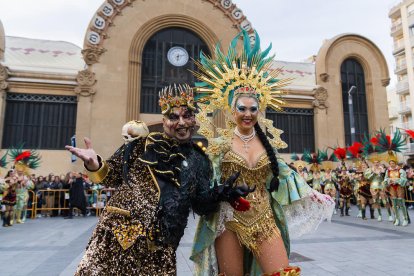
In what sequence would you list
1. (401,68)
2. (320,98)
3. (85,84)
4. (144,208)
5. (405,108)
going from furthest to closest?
(401,68) < (405,108) < (320,98) < (85,84) < (144,208)

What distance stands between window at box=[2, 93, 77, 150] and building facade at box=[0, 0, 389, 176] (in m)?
0.05

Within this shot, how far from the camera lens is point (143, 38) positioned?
19.9m

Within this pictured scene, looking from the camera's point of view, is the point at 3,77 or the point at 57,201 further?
the point at 3,77

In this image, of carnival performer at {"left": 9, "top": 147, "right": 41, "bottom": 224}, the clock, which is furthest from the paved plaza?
the clock

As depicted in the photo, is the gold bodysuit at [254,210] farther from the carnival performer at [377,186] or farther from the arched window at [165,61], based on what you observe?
the arched window at [165,61]

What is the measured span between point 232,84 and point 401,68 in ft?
140

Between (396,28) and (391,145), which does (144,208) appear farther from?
(396,28)

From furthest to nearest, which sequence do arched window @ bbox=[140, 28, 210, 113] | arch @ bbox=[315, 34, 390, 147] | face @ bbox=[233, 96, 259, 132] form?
arch @ bbox=[315, 34, 390, 147] → arched window @ bbox=[140, 28, 210, 113] → face @ bbox=[233, 96, 259, 132]

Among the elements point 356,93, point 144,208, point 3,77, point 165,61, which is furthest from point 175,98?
point 356,93

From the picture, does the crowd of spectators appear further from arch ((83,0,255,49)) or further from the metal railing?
arch ((83,0,255,49))

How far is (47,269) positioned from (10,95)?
16.1 metres

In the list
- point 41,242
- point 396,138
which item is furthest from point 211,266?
point 396,138

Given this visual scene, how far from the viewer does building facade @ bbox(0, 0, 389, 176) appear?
18.1 m

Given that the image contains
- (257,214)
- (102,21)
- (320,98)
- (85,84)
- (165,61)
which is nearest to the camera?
(257,214)
